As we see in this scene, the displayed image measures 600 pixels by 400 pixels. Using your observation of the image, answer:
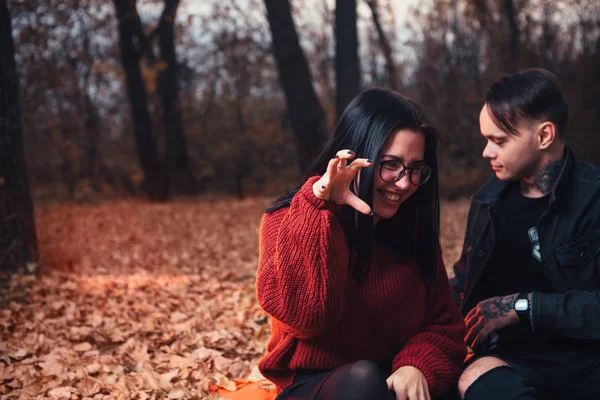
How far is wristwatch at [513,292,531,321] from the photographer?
8.73 feet

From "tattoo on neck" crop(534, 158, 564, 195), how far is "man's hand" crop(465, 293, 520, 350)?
56 cm

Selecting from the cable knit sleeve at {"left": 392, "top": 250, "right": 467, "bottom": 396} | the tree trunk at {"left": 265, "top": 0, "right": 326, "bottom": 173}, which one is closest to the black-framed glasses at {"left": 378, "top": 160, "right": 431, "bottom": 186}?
the cable knit sleeve at {"left": 392, "top": 250, "right": 467, "bottom": 396}

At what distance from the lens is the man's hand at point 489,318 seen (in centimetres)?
270

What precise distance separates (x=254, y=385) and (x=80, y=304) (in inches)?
94.6

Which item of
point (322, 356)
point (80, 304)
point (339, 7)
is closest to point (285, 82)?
point (339, 7)

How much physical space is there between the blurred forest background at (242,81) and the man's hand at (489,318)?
577 cm

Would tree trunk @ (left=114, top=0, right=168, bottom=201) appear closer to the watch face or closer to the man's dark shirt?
the man's dark shirt

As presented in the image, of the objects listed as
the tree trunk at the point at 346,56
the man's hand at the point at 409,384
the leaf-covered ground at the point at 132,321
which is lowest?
the leaf-covered ground at the point at 132,321

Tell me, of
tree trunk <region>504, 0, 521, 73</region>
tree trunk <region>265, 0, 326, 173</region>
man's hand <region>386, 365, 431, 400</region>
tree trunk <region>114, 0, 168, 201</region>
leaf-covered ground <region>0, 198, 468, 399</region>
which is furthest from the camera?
tree trunk <region>114, 0, 168, 201</region>

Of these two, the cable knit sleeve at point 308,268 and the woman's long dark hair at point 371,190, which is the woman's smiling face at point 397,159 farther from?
the cable knit sleeve at point 308,268

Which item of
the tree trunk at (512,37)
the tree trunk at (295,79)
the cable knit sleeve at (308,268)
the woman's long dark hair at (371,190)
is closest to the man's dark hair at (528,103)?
the woman's long dark hair at (371,190)

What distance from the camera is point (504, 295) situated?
117 inches

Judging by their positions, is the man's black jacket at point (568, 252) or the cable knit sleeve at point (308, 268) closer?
the cable knit sleeve at point (308, 268)

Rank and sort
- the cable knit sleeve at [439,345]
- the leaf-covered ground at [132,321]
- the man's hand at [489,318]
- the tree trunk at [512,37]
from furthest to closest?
the tree trunk at [512,37] < the leaf-covered ground at [132,321] < the man's hand at [489,318] < the cable knit sleeve at [439,345]
